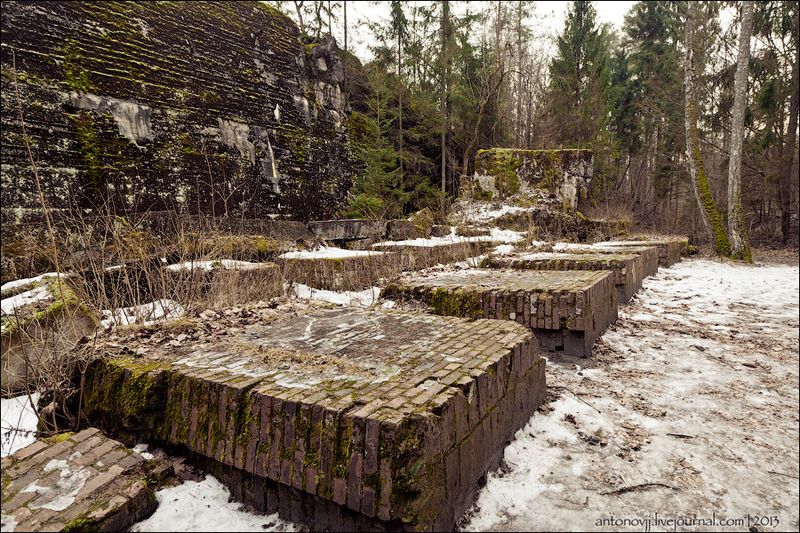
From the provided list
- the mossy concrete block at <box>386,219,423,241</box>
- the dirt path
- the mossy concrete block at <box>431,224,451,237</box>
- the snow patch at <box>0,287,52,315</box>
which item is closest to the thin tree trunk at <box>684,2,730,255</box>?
the mossy concrete block at <box>431,224,451,237</box>

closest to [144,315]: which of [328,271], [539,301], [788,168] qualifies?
[328,271]

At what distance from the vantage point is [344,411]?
4.66 ft

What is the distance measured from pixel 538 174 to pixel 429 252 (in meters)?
6.29

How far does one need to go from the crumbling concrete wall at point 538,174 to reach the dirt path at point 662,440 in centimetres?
825

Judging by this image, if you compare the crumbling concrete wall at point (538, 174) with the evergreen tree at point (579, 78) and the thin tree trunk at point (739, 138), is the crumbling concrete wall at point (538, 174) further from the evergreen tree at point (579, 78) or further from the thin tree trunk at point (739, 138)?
the evergreen tree at point (579, 78)

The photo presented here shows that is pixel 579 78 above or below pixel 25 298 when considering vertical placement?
above

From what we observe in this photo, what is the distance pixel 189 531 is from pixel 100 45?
8.72 m

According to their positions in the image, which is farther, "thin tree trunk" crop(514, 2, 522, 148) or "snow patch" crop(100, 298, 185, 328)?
"thin tree trunk" crop(514, 2, 522, 148)

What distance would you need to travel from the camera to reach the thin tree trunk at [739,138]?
32.2ft

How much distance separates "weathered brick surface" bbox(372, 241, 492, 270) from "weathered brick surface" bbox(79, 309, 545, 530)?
4329 mm

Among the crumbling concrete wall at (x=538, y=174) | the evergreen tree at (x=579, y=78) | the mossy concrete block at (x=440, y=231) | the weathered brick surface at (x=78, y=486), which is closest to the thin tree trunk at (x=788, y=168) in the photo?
the evergreen tree at (x=579, y=78)

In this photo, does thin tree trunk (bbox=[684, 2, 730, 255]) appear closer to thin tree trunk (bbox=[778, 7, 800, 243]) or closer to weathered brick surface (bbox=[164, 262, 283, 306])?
thin tree trunk (bbox=[778, 7, 800, 243])

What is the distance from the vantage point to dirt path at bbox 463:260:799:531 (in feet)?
5.19

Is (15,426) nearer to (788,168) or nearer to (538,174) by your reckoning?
(538,174)
